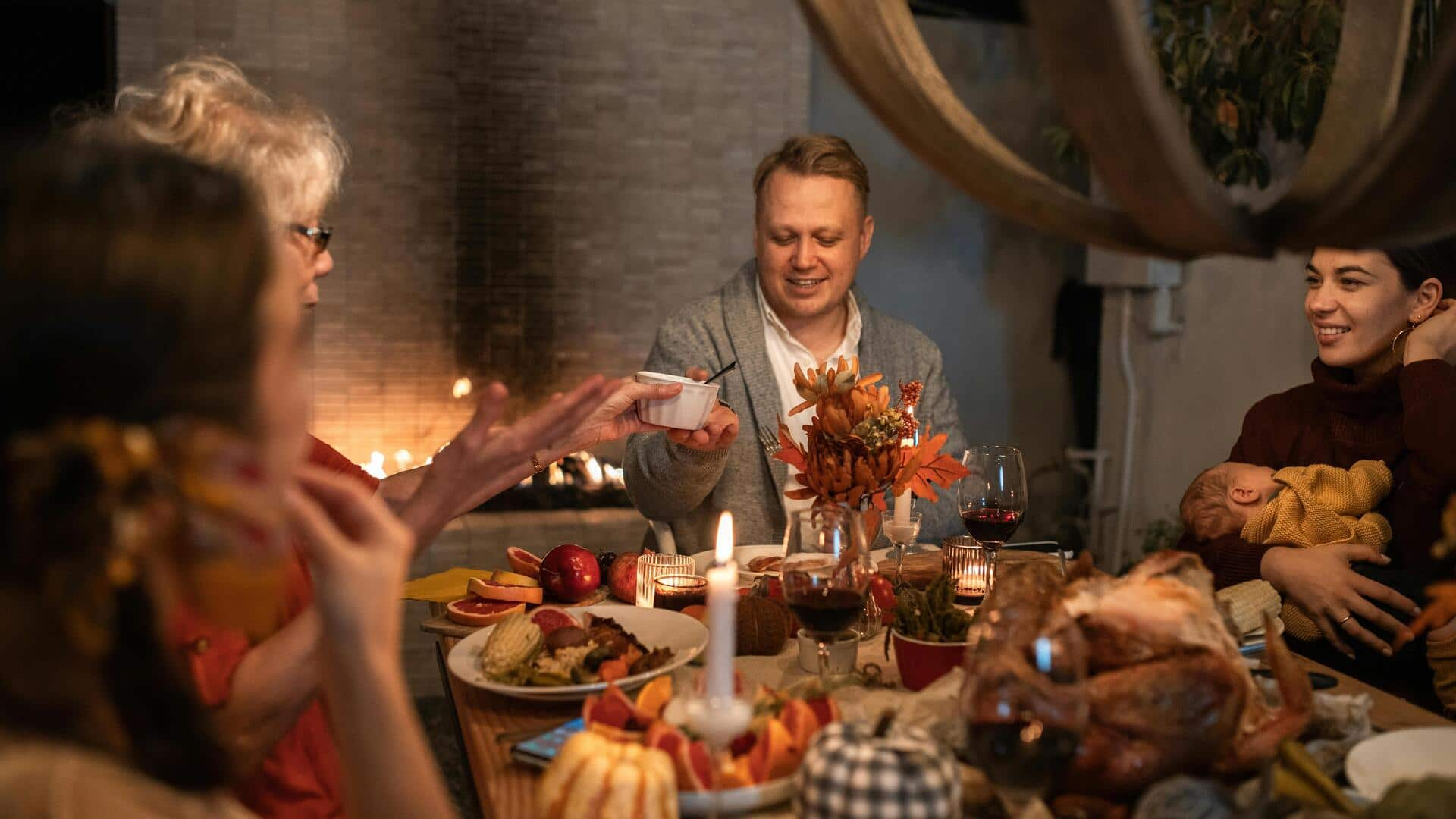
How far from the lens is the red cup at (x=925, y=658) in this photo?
4.77ft

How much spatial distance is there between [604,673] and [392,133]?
9.74ft

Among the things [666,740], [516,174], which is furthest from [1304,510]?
[516,174]

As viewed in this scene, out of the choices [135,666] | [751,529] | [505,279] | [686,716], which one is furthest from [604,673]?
[505,279]

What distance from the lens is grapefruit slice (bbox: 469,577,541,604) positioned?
1.82 m

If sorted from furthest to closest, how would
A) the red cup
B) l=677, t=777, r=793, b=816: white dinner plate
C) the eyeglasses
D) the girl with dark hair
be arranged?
the eyeglasses < the red cup < l=677, t=777, r=793, b=816: white dinner plate < the girl with dark hair

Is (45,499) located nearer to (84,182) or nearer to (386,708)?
(84,182)

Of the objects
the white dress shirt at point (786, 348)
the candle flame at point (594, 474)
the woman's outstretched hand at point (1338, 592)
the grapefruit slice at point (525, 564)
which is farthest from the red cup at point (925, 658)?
the candle flame at point (594, 474)

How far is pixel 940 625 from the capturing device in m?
1.48

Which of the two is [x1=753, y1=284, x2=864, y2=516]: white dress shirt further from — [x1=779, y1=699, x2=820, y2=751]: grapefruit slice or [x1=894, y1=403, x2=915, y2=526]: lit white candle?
[x1=779, y1=699, x2=820, y2=751]: grapefruit slice

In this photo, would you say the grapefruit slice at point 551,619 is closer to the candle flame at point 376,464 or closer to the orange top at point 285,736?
the orange top at point 285,736

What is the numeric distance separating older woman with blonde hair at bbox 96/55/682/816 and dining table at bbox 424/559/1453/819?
19 centimetres

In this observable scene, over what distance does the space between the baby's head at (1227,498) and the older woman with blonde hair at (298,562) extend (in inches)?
52.6

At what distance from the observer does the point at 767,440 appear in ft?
8.51

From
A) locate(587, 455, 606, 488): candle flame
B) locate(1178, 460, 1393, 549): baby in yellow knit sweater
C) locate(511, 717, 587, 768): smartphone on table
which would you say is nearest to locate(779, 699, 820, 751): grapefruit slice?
locate(511, 717, 587, 768): smartphone on table
